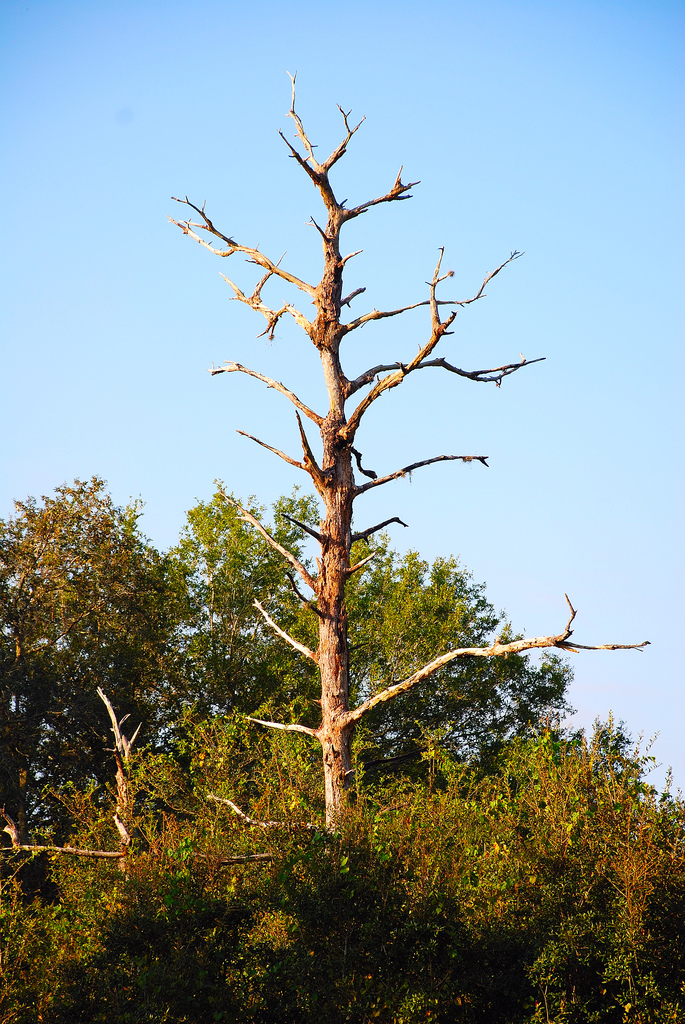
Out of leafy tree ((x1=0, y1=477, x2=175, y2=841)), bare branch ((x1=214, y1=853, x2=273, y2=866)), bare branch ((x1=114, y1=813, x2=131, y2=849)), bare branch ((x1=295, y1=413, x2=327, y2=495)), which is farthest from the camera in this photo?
leafy tree ((x1=0, y1=477, x2=175, y2=841))

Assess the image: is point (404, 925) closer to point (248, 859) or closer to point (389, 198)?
point (248, 859)

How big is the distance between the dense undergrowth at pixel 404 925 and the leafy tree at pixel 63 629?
1418 centimetres

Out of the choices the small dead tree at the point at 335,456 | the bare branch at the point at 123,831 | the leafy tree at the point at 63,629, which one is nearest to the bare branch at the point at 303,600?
the small dead tree at the point at 335,456

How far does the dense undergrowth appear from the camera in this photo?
9430mm

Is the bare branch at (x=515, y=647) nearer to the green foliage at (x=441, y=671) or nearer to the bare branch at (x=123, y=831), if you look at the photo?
the bare branch at (x=123, y=831)

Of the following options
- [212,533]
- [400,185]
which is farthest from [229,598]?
→ [400,185]

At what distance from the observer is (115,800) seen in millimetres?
17469

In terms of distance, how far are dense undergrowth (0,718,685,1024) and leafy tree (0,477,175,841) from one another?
558 inches

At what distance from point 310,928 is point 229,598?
21565 mm

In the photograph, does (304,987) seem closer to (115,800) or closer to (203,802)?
(203,802)

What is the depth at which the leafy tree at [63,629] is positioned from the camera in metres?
25.6

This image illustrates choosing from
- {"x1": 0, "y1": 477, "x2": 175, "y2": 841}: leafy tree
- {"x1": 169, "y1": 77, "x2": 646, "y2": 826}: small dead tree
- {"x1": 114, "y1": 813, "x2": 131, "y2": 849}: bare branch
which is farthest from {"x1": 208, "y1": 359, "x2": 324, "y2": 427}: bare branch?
{"x1": 0, "y1": 477, "x2": 175, "y2": 841}: leafy tree

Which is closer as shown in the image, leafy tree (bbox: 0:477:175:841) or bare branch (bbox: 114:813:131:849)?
bare branch (bbox: 114:813:131:849)

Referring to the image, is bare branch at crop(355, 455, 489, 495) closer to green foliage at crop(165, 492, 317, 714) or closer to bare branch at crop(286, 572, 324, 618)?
bare branch at crop(286, 572, 324, 618)
